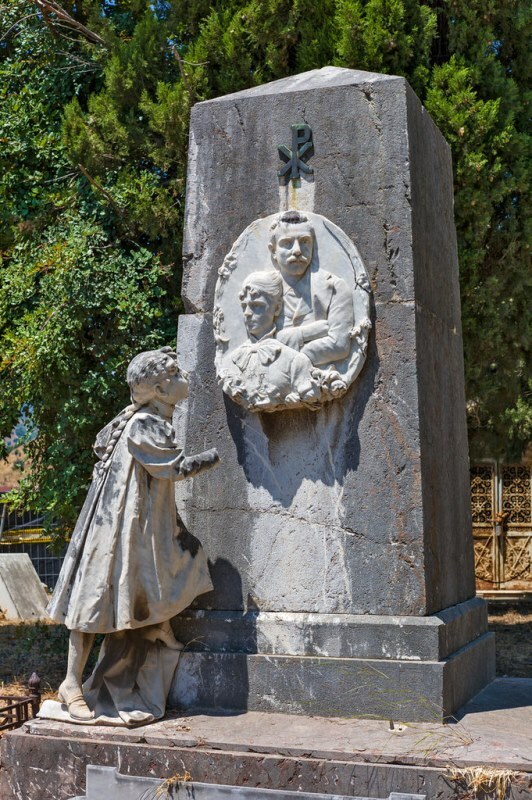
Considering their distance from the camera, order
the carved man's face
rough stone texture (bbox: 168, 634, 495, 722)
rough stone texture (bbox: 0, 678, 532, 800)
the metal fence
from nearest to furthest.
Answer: rough stone texture (bbox: 0, 678, 532, 800)
rough stone texture (bbox: 168, 634, 495, 722)
the carved man's face
the metal fence

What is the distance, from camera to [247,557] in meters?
4.66

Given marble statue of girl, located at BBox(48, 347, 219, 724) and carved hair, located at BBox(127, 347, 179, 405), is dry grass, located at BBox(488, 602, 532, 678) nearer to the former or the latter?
marble statue of girl, located at BBox(48, 347, 219, 724)

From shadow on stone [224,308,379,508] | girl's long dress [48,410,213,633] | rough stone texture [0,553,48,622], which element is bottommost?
rough stone texture [0,553,48,622]

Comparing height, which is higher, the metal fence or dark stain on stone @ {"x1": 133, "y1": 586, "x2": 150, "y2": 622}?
dark stain on stone @ {"x1": 133, "y1": 586, "x2": 150, "y2": 622}

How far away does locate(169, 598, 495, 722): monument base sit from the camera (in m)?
4.27

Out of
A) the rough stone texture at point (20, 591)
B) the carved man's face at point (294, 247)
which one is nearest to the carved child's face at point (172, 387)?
the carved man's face at point (294, 247)

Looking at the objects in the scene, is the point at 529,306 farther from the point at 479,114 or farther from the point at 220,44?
the point at 220,44

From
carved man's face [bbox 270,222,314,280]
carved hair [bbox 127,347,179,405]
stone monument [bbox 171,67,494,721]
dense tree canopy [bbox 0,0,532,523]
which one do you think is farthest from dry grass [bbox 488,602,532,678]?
carved hair [bbox 127,347,179,405]

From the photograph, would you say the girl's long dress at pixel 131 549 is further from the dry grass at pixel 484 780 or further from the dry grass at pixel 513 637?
the dry grass at pixel 513 637

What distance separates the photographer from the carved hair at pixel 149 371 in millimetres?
4445

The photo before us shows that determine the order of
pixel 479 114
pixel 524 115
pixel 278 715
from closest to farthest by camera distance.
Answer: pixel 278 715 < pixel 479 114 < pixel 524 115

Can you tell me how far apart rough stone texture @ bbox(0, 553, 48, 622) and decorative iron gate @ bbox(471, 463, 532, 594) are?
609 cm

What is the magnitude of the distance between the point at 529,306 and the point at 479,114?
1679 millimetres

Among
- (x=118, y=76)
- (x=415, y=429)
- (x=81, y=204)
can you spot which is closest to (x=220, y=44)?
(x=118, y=76)
